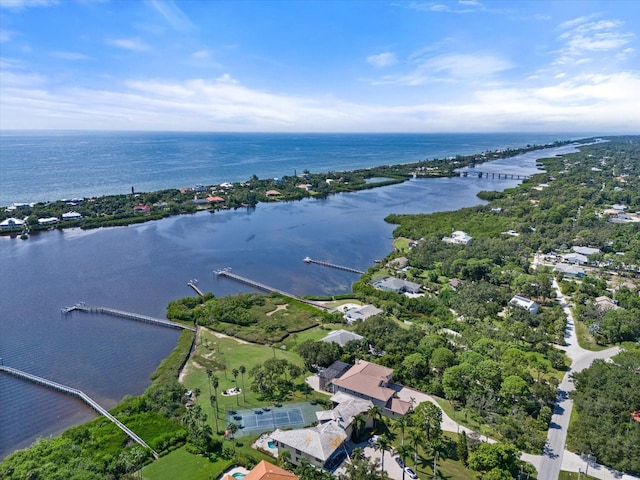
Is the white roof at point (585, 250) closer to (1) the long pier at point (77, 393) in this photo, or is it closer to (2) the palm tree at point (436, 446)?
(2) the palm tree at point (436, 446)

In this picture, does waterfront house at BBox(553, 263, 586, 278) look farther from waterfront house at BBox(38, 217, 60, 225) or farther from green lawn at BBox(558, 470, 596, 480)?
waterfront house at BBox(38, 217, 60, 225)

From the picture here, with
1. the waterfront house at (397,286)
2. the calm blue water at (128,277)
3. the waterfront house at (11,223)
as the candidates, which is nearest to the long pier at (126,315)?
the calm blue water at (128,277)

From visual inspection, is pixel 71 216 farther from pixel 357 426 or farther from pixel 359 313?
pixel 357 426

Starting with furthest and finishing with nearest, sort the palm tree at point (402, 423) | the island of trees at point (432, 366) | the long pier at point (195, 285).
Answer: the long pier at point (195, 285) < the palm tree at point (402, 423) < the island of trees at point (432, 366)

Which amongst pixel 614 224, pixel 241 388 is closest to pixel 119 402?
pixel 241 388

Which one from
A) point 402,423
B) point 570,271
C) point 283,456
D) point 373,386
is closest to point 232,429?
point 283,456

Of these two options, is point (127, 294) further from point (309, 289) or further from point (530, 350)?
point (530, 350)
